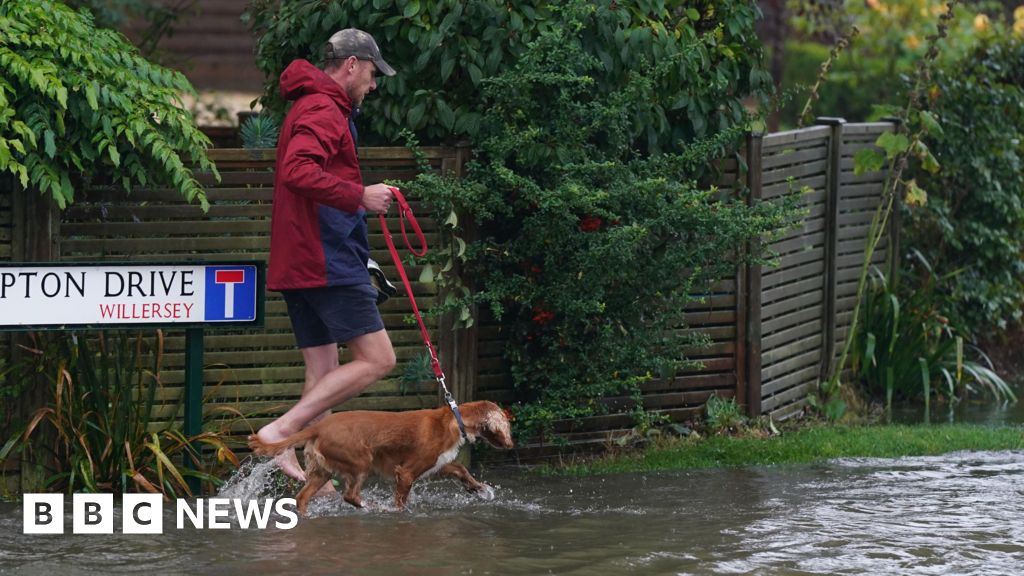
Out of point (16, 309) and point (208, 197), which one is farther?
point (208, 197)

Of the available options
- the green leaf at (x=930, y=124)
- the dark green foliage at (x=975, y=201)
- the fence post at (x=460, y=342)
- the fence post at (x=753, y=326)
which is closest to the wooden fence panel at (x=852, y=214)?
the green leaf at (x=930, y=124)

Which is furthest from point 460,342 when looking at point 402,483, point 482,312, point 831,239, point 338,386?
point 831,239

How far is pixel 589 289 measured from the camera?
738cm

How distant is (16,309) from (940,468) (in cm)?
469

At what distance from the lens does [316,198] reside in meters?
6.27

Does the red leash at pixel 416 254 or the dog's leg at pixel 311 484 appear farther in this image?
the red leash at pixel 416 254

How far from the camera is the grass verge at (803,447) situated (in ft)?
25.7

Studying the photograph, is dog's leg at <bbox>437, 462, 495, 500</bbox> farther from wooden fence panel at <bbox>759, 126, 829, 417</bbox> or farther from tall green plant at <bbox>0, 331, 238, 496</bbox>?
wooden fence panel at <bbox>759, 126, 829, 417</bbox>

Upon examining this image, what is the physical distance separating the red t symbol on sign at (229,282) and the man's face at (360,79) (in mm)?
932

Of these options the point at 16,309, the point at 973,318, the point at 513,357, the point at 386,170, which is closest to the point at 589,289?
the point at 513,357

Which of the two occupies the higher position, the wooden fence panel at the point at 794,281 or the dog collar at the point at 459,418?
the wooden fence panel at the point at 794,281

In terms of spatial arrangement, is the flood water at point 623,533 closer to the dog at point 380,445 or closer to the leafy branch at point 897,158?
the dog at point 380,445

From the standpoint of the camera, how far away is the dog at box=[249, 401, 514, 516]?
636 centimetres

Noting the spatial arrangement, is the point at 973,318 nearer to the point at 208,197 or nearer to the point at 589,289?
the point at 589,289
